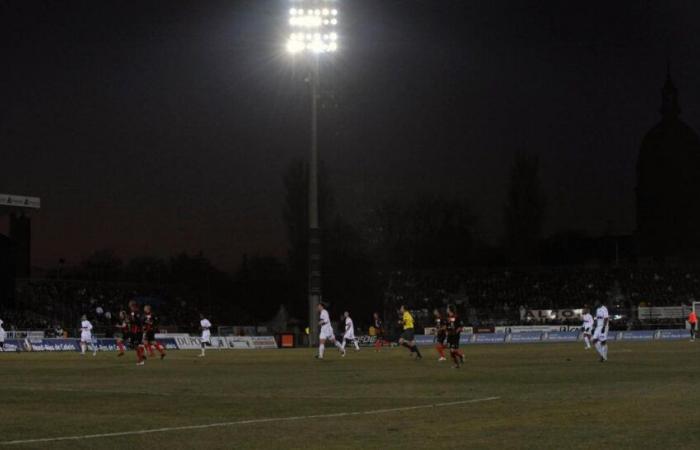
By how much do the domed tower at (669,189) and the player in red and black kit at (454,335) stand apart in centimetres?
12982

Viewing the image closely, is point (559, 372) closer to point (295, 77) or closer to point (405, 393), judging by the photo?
point (405, 393)

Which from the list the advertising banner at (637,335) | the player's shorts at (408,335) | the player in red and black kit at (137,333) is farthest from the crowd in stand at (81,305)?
the advertising banner at (637,335)

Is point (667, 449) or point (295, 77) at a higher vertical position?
point (295, 77)

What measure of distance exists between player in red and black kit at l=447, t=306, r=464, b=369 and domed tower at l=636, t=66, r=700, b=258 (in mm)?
129822

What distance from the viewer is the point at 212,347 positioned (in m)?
65.4

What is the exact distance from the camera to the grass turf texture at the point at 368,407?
1209 cm

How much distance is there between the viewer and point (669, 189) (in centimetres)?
15988

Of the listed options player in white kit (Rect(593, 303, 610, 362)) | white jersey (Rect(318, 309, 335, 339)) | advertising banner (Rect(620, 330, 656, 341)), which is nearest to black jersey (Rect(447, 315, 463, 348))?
player in white kit (Rect(593, 303, 610, 362))

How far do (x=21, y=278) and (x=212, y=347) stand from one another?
20458mm

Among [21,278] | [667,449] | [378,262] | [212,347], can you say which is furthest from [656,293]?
[667,449]

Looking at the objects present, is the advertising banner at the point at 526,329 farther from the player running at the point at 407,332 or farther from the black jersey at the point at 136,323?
the black jersey at the point at 136,323

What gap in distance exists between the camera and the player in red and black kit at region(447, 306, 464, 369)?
101ft

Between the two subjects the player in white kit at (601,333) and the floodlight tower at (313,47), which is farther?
the floodlight tower at (313,47)

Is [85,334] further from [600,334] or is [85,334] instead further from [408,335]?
[600,334]
